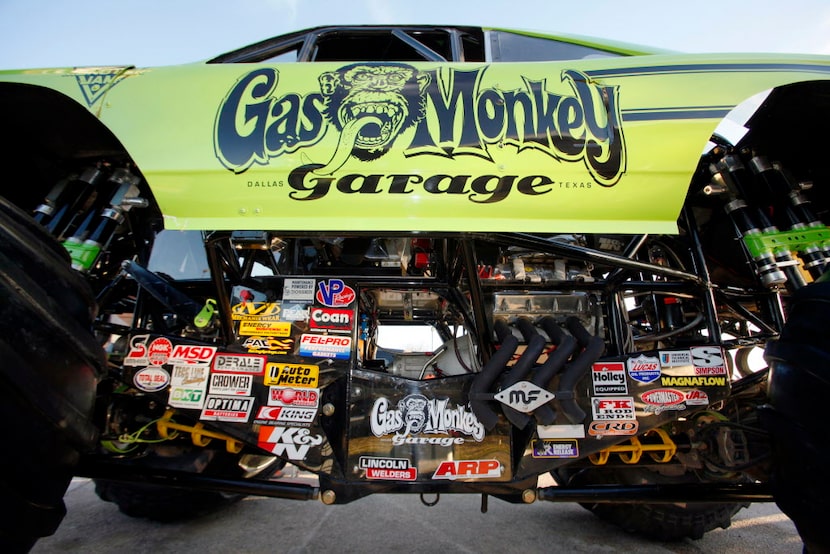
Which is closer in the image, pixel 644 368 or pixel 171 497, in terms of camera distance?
pixel 644 368

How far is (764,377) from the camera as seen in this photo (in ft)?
5.92

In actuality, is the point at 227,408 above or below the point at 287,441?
above

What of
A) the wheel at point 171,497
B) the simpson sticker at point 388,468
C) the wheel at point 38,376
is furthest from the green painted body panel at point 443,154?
the wheel at point 171,497

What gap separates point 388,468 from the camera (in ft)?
5.76

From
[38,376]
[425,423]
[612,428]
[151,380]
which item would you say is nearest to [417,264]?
[425,423]

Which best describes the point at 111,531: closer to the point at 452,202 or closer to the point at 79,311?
the point at 79,311

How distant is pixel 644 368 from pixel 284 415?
1568mm

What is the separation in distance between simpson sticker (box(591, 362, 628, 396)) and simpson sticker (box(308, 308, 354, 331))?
3.64ft

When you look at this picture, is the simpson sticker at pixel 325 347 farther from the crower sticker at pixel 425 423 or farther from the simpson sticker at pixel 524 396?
the simpson sticker at pixel 524 396

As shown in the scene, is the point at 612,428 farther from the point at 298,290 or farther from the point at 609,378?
the point at 298,290

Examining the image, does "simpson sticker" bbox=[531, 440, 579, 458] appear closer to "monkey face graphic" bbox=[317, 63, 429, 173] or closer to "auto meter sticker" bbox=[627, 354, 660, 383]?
"auto meter sticker" bbox=[627, 354, 660, 383]

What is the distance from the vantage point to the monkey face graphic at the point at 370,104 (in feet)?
4.98

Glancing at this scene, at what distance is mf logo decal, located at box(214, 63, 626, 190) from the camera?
59.3 inches

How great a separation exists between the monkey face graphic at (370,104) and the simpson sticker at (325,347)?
2.44 feet
